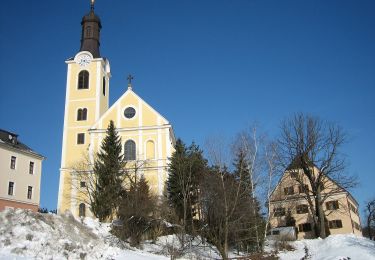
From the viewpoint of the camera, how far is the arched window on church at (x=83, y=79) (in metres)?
50.0

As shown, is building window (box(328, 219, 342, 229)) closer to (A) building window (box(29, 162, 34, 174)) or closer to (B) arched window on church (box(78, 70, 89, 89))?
(B) arched window on church (box(78, 70, 89, 89))

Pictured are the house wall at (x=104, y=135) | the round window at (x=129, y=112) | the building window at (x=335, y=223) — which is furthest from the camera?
the building window at (x=335, y=223)

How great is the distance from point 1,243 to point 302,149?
91.5 ft

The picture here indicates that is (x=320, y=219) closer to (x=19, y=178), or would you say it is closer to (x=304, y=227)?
(x=304, y=227)

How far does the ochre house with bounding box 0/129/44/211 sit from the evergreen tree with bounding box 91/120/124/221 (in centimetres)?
730

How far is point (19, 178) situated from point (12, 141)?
13.1 feet

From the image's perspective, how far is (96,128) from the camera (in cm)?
4547

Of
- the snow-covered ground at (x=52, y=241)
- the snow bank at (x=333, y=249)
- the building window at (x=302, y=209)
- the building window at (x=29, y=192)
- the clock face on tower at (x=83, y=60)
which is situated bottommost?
the snow bank at (x=333, y=249)

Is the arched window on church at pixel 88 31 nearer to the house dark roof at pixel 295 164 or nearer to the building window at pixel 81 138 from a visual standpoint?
the building window at pixel 81 138

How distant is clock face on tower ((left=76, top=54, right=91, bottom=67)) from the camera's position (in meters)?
51.2

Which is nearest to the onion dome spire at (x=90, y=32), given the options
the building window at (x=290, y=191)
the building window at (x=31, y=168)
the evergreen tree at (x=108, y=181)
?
the evergreen tree at (x=108, y=181)

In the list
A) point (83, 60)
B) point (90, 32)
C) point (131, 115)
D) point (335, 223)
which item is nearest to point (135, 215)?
point (131, 115)

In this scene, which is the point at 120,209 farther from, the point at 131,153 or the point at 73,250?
the point at 131,153

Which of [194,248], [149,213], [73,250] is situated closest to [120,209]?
[149,213]
